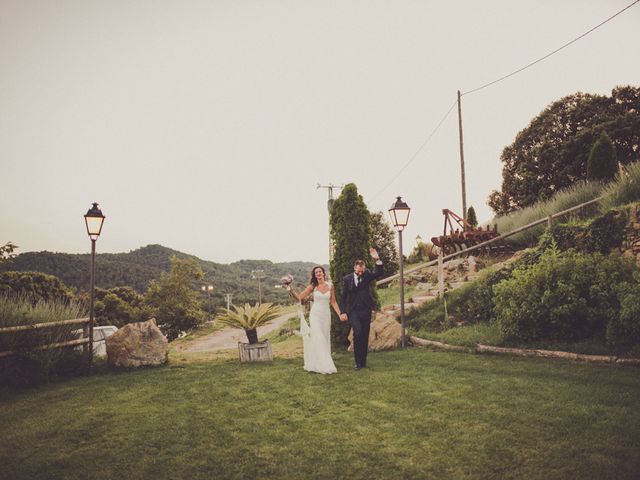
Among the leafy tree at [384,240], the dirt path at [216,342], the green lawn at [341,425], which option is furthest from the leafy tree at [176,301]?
the green lawn at [341,425]

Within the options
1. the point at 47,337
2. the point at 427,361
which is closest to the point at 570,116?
the point at 427,361

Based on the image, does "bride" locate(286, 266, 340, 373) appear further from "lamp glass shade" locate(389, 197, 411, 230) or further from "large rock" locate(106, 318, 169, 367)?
"large rock" locate(106, 318, 169, 367)

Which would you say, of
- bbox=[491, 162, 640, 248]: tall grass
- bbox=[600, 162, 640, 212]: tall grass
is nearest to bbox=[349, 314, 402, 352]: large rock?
bbox=[491, 162, 640, 248]: tall grass

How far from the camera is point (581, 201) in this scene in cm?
1269

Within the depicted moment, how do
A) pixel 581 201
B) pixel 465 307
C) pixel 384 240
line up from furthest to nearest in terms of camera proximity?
pixel 384 240
pixel 581 201
pixel 465 307

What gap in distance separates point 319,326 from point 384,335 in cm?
283

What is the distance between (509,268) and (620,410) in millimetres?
6395

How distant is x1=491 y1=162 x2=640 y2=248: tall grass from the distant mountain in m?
25.6

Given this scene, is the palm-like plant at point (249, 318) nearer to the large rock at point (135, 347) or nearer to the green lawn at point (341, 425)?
the large rock at point (135, 347)

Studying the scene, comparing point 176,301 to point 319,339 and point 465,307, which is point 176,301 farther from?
point 319,339

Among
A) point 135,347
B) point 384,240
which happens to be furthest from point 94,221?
point 384,240

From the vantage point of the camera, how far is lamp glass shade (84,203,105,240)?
7.71 meters

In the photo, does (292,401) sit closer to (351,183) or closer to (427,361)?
(427,361)

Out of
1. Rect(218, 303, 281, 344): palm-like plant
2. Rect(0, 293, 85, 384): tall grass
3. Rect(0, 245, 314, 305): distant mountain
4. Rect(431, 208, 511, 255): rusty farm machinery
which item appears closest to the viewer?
Rect(0, 293, 85, 384): tall grass
